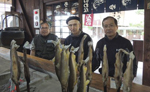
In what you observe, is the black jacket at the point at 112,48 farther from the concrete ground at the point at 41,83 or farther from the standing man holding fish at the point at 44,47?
the standing man holding fish at the point at 44,47

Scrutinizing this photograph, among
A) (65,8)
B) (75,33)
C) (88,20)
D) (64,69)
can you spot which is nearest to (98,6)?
(88,20)

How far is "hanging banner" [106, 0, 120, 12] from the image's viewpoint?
12.3ft

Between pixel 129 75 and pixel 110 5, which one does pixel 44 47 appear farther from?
pixel 129 75

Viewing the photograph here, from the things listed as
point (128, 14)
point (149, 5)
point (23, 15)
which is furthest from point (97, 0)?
point (23, 15)

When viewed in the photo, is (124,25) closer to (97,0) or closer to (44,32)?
(97,0)

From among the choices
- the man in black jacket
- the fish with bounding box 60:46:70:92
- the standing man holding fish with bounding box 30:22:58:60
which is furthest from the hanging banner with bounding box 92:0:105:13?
the fish with bounding box 60:46:70:92

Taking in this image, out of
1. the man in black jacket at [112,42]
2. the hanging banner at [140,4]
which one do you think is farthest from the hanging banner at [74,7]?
the man in black jacket at [112,42]

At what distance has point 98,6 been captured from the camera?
13.6 feet

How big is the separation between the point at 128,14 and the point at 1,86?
21.5ft

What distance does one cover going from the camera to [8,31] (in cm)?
550

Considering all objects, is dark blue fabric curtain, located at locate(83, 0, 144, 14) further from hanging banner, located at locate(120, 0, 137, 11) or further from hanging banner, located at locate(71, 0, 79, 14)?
hanging banner, located at locate(71, 0, 79, 14)

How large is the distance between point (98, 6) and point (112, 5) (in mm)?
515

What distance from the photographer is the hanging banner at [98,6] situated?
4.09m

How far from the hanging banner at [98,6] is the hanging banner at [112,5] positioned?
0.66 feet
